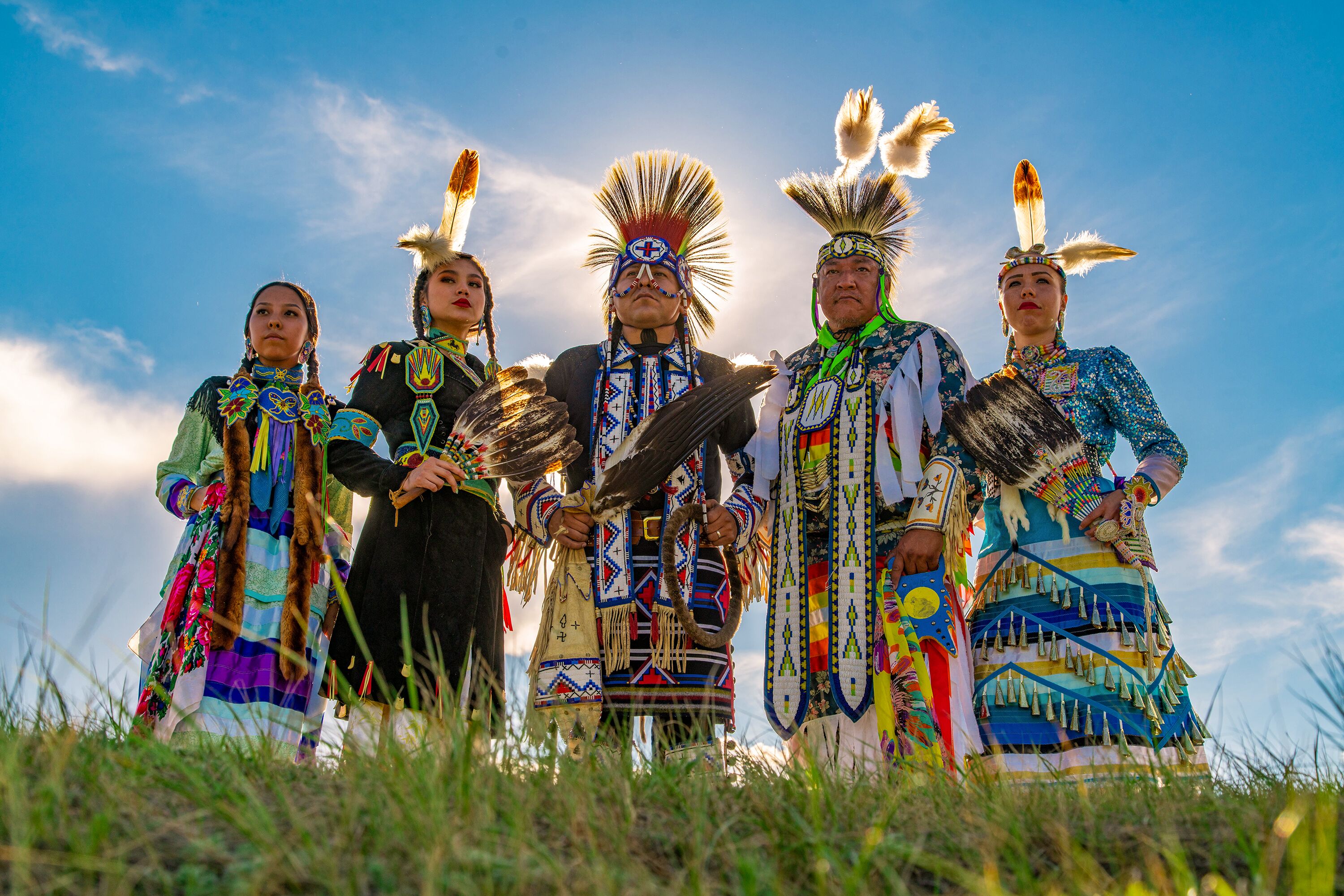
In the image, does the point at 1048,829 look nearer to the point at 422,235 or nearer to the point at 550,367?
the point at 550,367

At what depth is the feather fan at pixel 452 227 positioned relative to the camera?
4336mm

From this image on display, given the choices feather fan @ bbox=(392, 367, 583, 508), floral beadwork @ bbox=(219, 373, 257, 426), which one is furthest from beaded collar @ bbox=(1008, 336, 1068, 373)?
floral beadwork @ bbox=(219, 373, 257, 426)

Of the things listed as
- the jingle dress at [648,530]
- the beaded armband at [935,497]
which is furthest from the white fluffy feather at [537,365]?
the beaded armband at [935,497]

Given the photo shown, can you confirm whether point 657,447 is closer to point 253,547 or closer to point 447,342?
point 447,342

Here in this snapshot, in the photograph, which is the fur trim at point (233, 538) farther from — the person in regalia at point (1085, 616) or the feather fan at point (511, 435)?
the person in regalia at point (1085, 616)

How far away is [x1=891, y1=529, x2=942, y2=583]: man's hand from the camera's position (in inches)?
139

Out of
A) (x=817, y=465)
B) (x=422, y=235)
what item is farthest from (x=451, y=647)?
(x=422, y=235)

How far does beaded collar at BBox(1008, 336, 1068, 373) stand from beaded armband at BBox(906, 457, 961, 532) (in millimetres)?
947

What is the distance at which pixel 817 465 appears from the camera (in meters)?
3.82

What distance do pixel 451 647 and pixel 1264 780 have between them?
2.39 m

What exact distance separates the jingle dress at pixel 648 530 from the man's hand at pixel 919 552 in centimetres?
58

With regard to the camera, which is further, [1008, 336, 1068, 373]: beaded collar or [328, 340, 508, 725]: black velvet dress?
[1008, 336, 1068, 373]: beaded collar

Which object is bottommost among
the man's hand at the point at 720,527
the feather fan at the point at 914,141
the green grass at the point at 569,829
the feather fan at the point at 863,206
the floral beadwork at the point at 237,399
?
the green grass at the point at 569,829

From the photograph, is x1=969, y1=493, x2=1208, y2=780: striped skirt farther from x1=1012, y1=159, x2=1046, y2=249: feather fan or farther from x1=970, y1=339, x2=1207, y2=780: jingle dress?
x1=1012, y1=159, x2=1046, y2=249: feather fan
